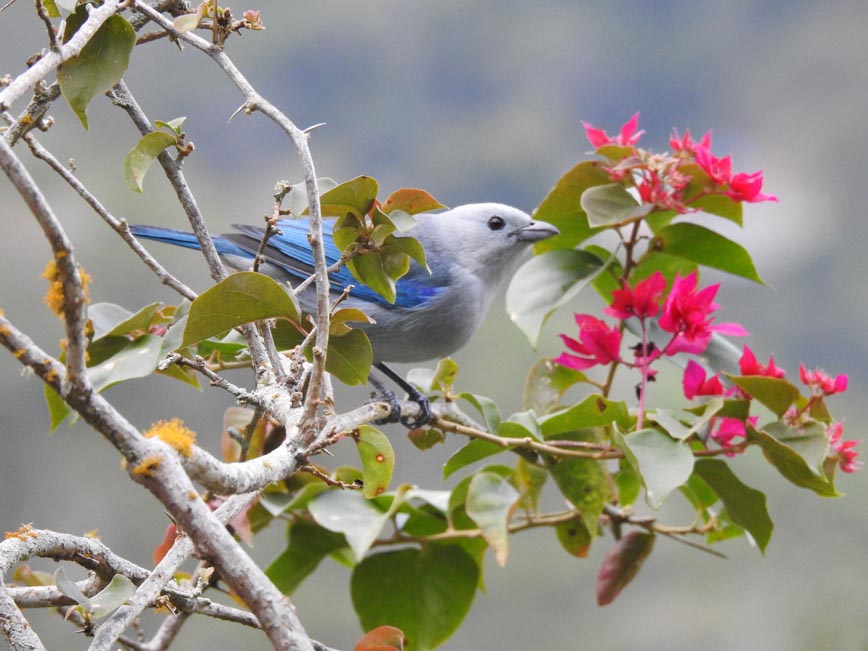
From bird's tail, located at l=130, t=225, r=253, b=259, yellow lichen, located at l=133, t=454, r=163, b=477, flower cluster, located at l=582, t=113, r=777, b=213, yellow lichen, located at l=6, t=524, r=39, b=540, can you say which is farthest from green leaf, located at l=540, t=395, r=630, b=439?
bird's tail, located at l=130, t=225, r=253, b=259

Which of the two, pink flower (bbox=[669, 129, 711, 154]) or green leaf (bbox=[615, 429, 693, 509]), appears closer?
green leaf (bbox=[615, 429, 693, 509])

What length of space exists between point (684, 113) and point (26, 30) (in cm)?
1558

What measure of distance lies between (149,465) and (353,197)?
0.57 m

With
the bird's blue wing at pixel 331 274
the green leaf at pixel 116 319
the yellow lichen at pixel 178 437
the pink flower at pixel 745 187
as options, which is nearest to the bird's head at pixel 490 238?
the bird's blue wing at pixel 331 274

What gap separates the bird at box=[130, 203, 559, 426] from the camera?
266 centimetres

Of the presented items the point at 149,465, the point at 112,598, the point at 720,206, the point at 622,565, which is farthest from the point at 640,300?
the point at 149,465

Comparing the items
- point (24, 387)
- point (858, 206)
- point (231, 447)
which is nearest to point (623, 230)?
point (231, 447)

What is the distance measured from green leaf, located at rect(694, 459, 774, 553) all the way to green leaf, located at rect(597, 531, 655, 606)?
249 millimetres

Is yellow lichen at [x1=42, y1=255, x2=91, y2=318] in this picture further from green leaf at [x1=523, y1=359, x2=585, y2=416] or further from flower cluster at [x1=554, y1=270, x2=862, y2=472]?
green leaf at [x1=523, y1=359, x2=585, y2=416]

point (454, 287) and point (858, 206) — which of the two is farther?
point (858, 206)

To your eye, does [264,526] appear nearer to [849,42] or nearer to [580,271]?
[580,271]

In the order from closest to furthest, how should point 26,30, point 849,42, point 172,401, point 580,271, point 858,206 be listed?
point 580,271 < point 172,401 < point 26,30 < point 858,206 < point 849,42

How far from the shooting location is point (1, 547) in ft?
3.26

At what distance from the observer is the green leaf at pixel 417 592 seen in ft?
5.65
